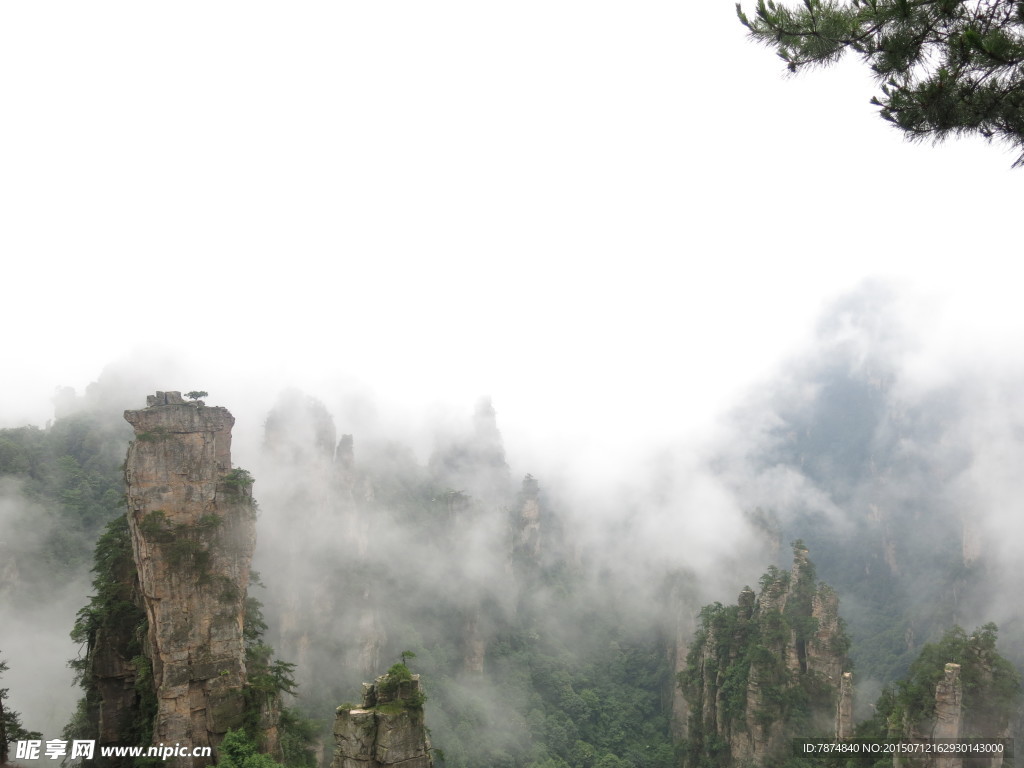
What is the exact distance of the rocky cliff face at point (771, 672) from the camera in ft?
106

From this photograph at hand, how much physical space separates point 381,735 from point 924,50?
16.7m

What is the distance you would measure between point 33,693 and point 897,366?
9377cm

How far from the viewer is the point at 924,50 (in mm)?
7012

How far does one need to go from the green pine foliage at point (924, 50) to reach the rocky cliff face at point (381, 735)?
15.0 meters

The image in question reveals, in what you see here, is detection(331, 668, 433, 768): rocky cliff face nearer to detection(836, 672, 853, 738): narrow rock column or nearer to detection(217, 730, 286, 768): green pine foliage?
detection(217, 730, 286, 768): green pine foliage

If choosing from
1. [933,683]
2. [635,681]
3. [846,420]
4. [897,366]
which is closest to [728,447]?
[846,420]

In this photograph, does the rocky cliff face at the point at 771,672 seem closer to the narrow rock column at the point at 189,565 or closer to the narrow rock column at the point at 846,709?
the narrow rock column at the point at 846,709

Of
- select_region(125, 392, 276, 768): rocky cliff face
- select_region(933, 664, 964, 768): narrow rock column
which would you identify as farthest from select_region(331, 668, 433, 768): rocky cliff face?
select_region(933, 664, 964, 768): narrow rock column

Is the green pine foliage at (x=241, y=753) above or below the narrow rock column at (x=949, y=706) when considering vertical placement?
below

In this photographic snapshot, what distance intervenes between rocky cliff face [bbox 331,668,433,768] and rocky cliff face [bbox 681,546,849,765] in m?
23.1

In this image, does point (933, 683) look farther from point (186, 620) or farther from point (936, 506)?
point (936, 506)

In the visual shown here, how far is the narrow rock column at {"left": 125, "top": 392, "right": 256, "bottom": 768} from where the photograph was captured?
1947 centimetres

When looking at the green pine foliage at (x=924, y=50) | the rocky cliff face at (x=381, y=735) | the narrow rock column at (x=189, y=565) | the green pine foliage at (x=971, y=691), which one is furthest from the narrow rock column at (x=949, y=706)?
the narrow rock column at (x=189, y=565)

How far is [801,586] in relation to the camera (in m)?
36.1
